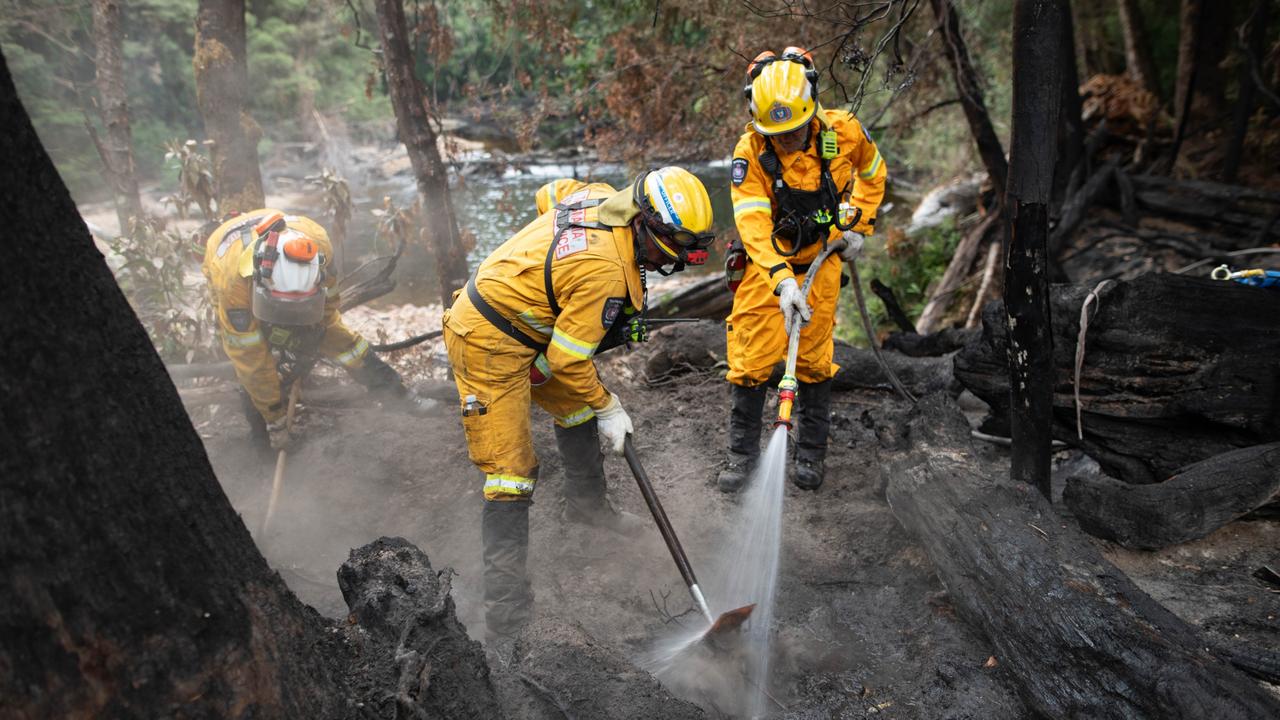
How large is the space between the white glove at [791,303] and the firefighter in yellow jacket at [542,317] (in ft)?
2.25

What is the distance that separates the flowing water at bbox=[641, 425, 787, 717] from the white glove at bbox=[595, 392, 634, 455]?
0.79 m

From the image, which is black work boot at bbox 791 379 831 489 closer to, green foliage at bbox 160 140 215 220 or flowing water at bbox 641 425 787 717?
flowing water at bbox 641 425 787 717

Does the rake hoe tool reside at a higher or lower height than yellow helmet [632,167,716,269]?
Result: lower

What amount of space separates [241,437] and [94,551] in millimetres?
4956

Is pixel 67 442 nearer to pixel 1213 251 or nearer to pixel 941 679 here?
pixel 941 679

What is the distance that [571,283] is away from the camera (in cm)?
341

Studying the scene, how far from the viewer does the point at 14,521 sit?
1.34m

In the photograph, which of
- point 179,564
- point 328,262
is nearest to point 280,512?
point 328,262

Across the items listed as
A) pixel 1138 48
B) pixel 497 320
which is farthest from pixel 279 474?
pixel 1138 48

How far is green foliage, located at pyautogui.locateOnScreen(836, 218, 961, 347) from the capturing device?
970 cm

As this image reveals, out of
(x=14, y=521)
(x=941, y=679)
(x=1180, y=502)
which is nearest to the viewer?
(x=14, y=521)

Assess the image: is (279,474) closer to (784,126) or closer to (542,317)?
(542,317)

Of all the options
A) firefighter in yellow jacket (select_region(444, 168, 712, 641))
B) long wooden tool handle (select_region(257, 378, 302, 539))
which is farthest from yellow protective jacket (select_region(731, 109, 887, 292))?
long wooden tool handle (select_region(257, 378, 302, 539))

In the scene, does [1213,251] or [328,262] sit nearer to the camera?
[328,262]
